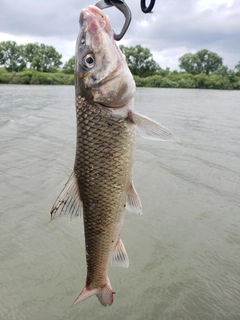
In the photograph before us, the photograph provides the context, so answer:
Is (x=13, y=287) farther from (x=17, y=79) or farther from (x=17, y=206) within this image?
(x=17, y=79)

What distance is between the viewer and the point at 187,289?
4277 millimetres

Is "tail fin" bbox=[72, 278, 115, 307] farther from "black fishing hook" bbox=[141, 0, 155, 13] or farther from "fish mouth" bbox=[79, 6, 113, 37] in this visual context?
"black fishing hook" bbox=[141, 0, 155, 13]

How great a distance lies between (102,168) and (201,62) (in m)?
106

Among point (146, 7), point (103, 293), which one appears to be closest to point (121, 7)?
point (146, 7)

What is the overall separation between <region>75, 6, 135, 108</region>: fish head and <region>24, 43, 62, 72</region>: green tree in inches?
3671

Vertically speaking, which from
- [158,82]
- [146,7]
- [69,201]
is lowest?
[158,82]

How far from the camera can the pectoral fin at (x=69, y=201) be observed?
6.88ft

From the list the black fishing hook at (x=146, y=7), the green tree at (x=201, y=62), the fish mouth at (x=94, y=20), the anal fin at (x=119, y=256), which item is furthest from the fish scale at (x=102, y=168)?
the green tree at (x=201, y=62)

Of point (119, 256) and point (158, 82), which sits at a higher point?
point (119, 256)

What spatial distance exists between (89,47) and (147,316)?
10.7ft

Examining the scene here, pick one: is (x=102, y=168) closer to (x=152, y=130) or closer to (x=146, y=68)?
(x=152, y=130)

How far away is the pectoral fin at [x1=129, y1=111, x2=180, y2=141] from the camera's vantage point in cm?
209

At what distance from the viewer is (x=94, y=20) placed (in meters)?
2.00

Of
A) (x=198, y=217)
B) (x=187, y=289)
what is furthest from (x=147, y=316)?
(x=198, y=217)
